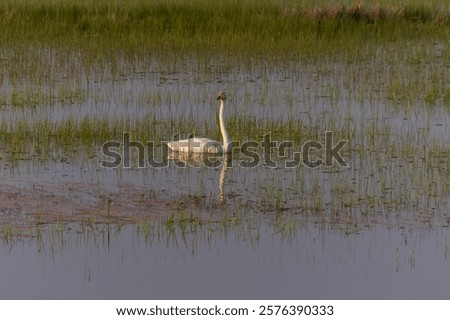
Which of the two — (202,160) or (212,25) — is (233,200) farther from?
(212,25)

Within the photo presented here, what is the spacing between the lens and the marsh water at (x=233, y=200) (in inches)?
321

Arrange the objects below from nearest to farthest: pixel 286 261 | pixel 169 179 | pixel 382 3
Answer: pixel 286 261 → pixel 169 179 → pixel 382 3

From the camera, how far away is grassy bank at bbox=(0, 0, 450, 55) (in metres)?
18.1

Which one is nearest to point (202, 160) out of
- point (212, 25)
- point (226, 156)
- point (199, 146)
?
point (199, 146)

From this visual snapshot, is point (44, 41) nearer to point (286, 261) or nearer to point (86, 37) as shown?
point (86, 37)

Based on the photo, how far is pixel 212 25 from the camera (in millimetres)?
19078

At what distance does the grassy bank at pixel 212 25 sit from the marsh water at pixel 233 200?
2.47m

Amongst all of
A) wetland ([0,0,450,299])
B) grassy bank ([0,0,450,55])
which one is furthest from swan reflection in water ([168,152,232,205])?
grassy bank ([0,0,450,55])

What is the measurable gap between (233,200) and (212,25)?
9.34 m

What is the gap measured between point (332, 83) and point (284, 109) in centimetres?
175

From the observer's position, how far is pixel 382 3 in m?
21.7

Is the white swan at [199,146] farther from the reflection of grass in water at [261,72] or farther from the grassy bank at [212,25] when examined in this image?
the grassy bank at [212,25]

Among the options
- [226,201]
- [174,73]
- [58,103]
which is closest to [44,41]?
[174,73]

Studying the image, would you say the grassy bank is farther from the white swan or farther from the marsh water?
the white swan
